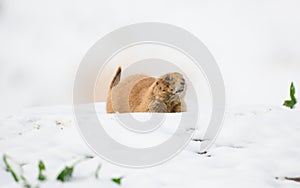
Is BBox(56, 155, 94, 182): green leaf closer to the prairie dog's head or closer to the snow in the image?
the snow

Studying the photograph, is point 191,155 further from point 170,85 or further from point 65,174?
point 170,85

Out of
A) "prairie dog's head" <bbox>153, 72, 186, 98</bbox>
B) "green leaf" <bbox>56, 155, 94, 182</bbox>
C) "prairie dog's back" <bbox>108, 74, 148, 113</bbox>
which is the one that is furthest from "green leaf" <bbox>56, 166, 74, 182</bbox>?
"prairie dog's back" <bbox>108, 74, 148, 113</bbox>

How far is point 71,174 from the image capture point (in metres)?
2.27

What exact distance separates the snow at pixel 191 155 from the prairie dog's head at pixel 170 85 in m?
1.27

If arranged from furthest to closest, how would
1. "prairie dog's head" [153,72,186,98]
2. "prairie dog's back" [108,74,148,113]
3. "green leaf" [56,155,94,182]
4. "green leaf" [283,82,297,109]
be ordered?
"prairie dog's back" [108,74,148,113] → "prairie dog's head" [153,72,186,98] → "green leaf" [283,82,297,109] → "green leaf" [56,155,94,182]

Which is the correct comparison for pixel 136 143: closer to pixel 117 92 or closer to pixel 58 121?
pixel 58 121

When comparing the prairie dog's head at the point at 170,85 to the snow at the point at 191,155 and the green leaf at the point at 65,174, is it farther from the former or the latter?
the green leaf at the point at 65,174

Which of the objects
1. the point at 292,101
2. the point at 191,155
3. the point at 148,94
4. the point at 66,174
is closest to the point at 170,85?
the point at 148,94

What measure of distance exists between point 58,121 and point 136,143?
0.95 meters

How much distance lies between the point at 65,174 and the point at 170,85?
3.01 metres

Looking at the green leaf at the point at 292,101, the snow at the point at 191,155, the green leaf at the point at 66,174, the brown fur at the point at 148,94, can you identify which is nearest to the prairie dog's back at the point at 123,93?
the brown fur at the point at 148,94

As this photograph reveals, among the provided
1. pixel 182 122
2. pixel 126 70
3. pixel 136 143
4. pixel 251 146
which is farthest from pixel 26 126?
pixel 126 70

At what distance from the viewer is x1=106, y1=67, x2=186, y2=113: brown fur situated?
512 centimetres

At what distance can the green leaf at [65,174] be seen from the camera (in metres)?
2.20
